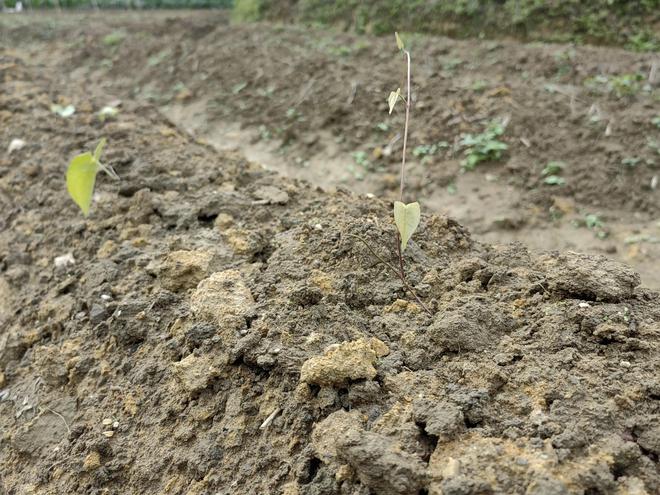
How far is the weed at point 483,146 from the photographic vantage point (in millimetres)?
4004

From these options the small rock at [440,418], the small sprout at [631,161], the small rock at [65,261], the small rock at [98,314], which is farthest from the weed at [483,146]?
the small rock at [440,418]

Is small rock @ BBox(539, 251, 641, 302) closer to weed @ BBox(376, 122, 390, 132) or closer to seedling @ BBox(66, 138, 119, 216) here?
seedling @ BBox(66, 138, 119, 216)

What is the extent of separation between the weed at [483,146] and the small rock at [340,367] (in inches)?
105

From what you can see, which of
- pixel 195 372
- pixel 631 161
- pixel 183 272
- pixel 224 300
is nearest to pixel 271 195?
pixel 183 272

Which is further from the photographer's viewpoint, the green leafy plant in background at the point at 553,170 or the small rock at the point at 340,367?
the green leafy plant in background at the point at 553,170

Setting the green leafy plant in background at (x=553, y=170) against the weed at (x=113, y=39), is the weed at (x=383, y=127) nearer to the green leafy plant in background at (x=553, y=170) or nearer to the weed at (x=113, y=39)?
the green leafy plant in background at (x=553, y=170)

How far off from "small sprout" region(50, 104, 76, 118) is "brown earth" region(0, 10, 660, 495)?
47.5 inches

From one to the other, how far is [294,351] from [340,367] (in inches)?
7.2

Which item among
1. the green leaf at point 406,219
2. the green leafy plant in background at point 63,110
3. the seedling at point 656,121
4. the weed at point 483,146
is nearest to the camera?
the green leaf at point 406,219

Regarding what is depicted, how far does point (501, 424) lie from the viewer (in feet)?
4.69

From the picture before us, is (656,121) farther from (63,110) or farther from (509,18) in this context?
(63,110)

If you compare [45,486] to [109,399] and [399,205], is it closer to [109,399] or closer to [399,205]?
[109,399]

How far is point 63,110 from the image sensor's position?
423 cm

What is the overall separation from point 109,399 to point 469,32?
5345mm
